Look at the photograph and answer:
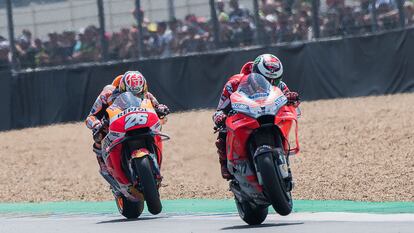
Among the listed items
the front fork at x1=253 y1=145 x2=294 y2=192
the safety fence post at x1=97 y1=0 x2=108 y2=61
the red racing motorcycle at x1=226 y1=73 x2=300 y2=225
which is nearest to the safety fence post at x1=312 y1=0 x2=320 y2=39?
the safety fence post at x1=97 y1=0 x2=108 y2=61

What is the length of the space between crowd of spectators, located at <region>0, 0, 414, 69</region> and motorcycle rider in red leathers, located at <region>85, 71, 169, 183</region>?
8777 millimetres

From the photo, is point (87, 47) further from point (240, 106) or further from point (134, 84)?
point (240, 106)

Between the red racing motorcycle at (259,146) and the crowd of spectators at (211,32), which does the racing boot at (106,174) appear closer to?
the red racing motorcycle at (259,146)

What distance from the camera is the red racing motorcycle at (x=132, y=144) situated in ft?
37.7

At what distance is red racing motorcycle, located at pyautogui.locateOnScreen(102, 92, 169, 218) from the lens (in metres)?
11.5

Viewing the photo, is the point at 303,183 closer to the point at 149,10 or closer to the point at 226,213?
the point at 226,213

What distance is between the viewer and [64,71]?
77.3 feet

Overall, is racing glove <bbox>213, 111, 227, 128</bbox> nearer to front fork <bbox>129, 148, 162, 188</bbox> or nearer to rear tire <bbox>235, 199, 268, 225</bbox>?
rear tire <bbox>235, 199, 268, 225</bbox>

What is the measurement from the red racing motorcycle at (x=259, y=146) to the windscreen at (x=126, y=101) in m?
1.54

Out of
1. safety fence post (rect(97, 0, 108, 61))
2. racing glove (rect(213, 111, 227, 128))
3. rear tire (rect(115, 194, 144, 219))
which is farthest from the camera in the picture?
safety fence post (rect(97, 0, 108, 61))

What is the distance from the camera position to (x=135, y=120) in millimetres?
11734

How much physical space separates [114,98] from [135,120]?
89cm

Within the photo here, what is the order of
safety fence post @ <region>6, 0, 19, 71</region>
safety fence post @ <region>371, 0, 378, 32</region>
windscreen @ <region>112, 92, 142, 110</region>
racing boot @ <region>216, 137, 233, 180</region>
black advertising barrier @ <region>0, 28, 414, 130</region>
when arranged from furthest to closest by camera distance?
safety fence post @ <region>6, 0, 19, 71</region>
safety fence post @ <region>371, 0, 378, 32</region>
black advertising barrier @ <region>0, 28, 414, 130</region>
windscreen @ <region>112, 92, 142, 110</region>
racing boot @ <region>216, 137, 233, 180</region>

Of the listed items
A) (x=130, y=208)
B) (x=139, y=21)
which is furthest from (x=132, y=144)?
(x=139, y=21)
